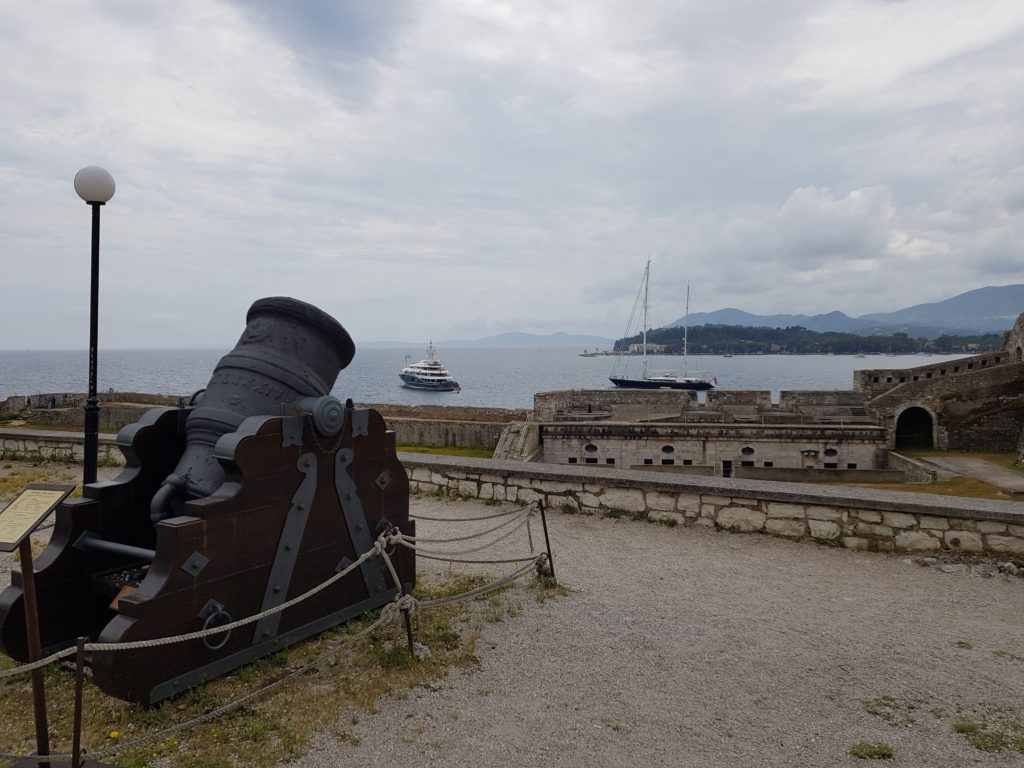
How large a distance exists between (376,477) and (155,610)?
160 centimetres

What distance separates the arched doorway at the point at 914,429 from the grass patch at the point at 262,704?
24448mm

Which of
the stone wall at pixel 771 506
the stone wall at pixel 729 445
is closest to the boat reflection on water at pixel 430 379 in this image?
the stone wall at pixel 729 445

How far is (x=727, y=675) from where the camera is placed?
12.0 ft

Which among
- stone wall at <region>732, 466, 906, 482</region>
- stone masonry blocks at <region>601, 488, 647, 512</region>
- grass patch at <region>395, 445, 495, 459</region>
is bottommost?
stone wall at <region>732, 466, 906, 482</region>

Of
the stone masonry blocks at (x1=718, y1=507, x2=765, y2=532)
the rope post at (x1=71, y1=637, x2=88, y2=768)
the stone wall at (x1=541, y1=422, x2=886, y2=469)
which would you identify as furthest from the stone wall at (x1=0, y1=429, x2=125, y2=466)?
the stone wall at (x1=541, y1=422, x2=886, y2=469)

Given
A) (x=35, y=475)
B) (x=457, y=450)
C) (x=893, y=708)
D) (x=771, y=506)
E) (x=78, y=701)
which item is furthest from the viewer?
(x=457, y=450)

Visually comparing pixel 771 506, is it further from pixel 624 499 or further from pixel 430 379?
pixel 430 379

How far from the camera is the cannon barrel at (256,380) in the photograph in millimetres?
3783

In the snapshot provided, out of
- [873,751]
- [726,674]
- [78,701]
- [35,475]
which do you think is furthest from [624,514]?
[35,475]

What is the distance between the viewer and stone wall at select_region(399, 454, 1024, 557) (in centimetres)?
552

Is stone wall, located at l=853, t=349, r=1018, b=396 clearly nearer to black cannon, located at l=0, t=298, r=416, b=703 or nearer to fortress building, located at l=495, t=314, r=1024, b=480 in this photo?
fortress building, located at l=495, t=314, r=1024, b=480

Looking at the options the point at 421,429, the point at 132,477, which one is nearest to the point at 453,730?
the point at 132,477

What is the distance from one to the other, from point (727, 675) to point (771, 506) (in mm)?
2953

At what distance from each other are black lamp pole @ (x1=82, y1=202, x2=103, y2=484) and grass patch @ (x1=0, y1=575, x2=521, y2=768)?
1.78 meters
